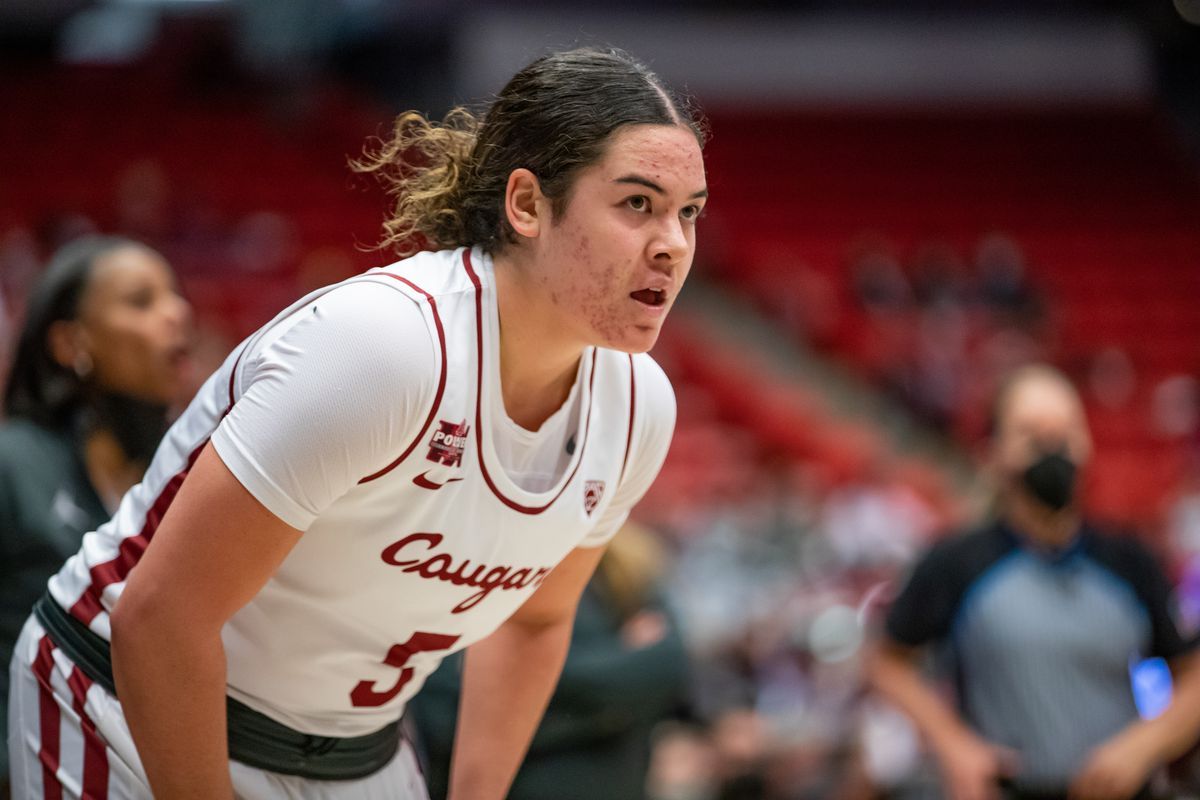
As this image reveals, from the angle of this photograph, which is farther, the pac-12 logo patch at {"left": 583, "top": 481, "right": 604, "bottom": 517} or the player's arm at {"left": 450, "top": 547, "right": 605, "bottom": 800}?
the player's arm at {"left": 450, "top": 547, "right": 605, "bottom": 800}

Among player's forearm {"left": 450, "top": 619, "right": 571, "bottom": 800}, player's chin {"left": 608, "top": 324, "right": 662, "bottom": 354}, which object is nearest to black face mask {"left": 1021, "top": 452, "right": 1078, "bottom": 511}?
player's forearm {"left": 450, "top": 619, "right": 571, "bottom": 800}

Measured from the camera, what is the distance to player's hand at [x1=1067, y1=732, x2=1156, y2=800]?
3.23 m

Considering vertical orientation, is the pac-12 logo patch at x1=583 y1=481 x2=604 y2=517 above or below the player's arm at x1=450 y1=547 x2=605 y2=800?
above

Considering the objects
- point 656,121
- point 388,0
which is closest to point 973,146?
point 388,0

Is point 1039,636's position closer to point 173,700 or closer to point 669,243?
point 669,243

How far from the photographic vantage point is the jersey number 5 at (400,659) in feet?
6.32

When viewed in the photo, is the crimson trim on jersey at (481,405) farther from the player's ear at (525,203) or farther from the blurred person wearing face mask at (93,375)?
the blurred person wearing face mask at (93,375)

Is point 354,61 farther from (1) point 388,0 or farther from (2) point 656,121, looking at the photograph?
(2) point 656,121

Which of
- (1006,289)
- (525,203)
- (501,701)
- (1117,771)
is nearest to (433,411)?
(525,203)

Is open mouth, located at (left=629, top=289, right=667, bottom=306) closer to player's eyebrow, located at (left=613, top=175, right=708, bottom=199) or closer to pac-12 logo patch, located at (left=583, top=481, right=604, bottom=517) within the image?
player's eyebrow, located at (left=613, top=175, right=708, bottom=199)

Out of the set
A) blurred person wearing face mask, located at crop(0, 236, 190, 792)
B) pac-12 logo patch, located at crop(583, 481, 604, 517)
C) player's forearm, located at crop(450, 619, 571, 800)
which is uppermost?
pac-12 logo patch, located at crop(583, 481, 604, 517)

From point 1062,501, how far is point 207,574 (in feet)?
8.08

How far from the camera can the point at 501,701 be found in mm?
→ 2150

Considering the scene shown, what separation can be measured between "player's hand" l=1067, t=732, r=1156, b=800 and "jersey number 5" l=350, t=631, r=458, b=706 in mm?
1960
